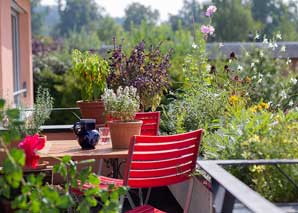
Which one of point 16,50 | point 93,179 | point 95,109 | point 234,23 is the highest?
point 234,23

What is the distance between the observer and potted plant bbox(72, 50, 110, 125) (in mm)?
4848

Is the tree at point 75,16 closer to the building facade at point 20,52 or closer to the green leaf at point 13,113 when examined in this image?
the building facade at point 20,52

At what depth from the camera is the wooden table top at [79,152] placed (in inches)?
139

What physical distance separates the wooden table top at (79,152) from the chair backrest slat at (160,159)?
323 millimetres

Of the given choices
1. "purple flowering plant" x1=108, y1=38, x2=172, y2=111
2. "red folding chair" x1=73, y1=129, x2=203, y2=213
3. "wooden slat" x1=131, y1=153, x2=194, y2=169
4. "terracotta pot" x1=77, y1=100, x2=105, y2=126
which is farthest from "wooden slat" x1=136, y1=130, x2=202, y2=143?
"purple flowering plant" x1=108, y1=38, x2=172, y2=111

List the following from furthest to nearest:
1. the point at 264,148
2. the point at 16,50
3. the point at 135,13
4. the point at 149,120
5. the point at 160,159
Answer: the point at 135,13, the point at 16,50, the point at 149,120, the point at 160,159, the point at 264,148

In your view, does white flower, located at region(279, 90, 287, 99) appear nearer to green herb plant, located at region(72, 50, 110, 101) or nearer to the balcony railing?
green herb plant, located at region(72, 50, 110, 101)

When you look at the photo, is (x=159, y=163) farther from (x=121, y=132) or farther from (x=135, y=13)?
(x=135, y=13)

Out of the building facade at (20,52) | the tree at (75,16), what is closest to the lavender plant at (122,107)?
the building facade at (20,52)

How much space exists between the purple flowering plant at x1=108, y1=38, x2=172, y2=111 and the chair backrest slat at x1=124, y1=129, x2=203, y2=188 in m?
1.92

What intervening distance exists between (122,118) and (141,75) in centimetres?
168

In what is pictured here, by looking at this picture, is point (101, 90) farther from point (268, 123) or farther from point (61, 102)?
point (61, 102)

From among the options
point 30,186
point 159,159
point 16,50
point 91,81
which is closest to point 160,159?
point 159,159

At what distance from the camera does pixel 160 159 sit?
3320 mm
